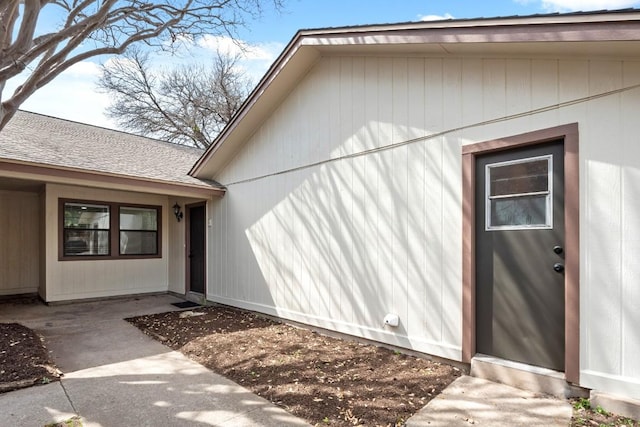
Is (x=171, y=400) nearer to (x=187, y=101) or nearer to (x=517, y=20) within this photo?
(x=517, y=20)

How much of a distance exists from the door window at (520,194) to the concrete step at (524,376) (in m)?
1.28

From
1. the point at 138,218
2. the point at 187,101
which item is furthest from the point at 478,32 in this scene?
the point at 187,101

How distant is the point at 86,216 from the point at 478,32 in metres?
8.40

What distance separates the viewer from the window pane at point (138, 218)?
8672mm

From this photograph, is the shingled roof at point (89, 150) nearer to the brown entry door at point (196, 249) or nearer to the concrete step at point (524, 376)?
the brown entry door at point (196, 249)

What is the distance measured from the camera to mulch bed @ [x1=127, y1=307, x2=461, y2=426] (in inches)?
121

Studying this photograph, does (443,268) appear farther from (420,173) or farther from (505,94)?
(505,94)

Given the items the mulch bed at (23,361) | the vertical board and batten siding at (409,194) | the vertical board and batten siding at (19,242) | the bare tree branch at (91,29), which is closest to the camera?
the vertical board and batten siding at (409,194)

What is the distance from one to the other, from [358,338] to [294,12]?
692 centimetres

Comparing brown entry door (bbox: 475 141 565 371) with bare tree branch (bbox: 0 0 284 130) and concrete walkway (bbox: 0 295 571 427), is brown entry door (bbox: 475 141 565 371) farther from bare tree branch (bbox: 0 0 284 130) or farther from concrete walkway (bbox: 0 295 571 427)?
bare tree branch (bbox: 0 0 284 130)

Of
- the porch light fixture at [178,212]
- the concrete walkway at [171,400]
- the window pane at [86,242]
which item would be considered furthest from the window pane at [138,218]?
the concrete walkway at [171,400]

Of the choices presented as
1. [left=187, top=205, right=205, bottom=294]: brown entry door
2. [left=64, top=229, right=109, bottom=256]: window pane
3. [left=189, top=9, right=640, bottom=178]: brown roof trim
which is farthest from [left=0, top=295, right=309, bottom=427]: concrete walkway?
[left=189, top=9, right=640, bottom=178]: brown roof trim

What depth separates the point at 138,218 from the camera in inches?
352

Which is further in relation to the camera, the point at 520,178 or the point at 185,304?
the point at 185,304
